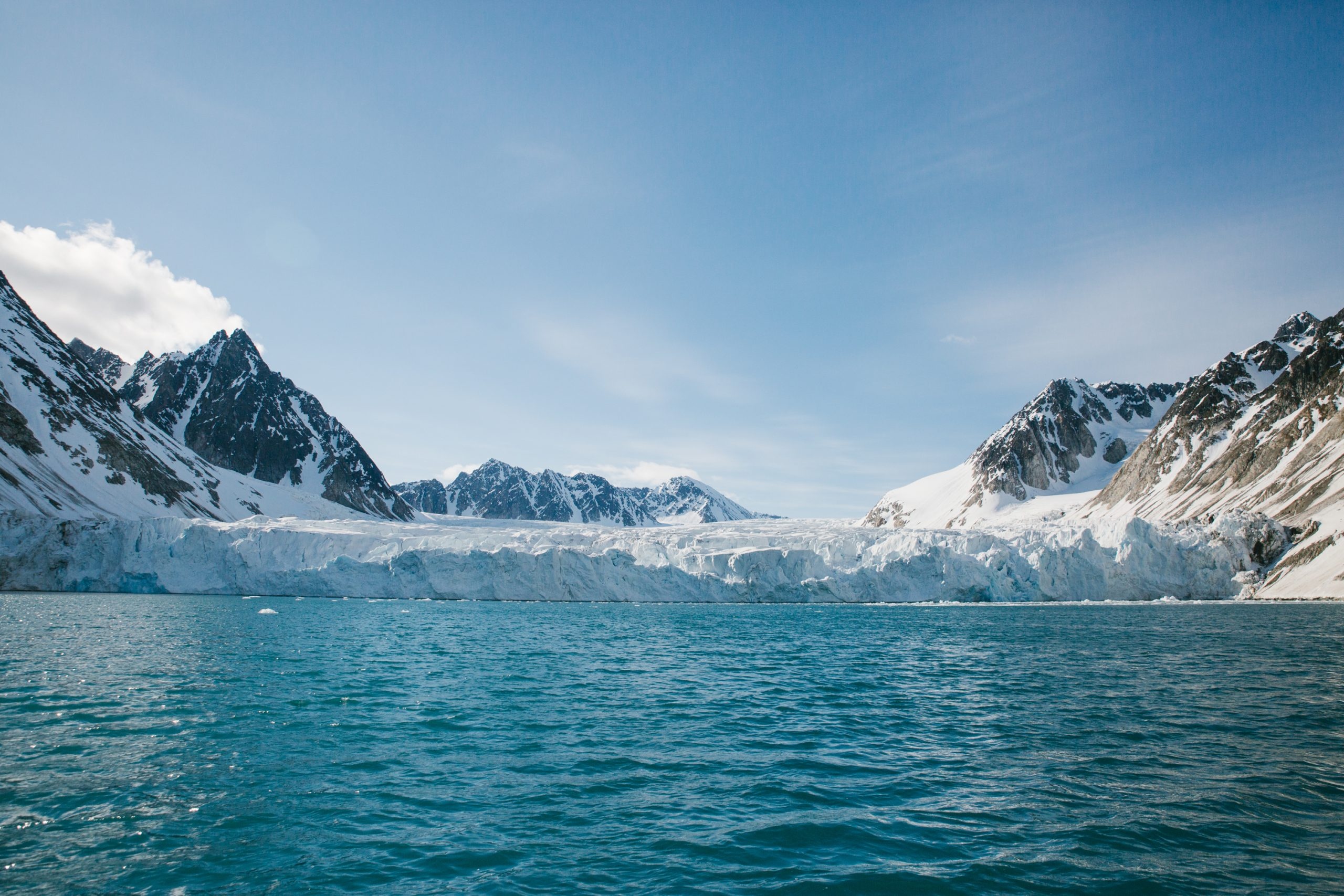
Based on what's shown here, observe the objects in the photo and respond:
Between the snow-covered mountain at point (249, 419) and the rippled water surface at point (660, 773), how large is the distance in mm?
146245

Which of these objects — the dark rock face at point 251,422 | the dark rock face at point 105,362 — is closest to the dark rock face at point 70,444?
the dark rock face at point 251,422

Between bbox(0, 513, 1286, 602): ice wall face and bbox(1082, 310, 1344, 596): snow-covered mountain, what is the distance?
633 centimetres

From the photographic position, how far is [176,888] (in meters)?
7.54

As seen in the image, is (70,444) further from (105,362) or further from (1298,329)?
(1298,329)

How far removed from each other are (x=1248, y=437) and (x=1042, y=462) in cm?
5701

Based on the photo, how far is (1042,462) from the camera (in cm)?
16400

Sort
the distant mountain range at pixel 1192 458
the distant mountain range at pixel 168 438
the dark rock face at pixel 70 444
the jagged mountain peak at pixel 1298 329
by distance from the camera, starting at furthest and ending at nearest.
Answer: the jagged mountain peak at pixel 1298 329, the distant mountain range at pixel 168 438, the distant mountain range at pixel 1192 458, the dark rock face at pixel 70 444

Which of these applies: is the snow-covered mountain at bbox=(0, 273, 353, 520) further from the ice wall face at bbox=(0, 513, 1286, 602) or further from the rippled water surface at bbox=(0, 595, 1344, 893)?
the rippled water surface at bbox=(0, 595, 1344, 893)

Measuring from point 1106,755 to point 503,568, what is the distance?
62212mm

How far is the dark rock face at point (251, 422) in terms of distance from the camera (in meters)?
156

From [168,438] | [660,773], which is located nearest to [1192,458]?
[660,773]

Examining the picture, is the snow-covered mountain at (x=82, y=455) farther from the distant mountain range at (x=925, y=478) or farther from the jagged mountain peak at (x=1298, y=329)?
the jagged mountain peak at (x=1298, y=329)

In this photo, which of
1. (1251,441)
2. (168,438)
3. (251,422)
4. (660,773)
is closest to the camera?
(660,773)

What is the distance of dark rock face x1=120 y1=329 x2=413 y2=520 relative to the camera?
512ft
